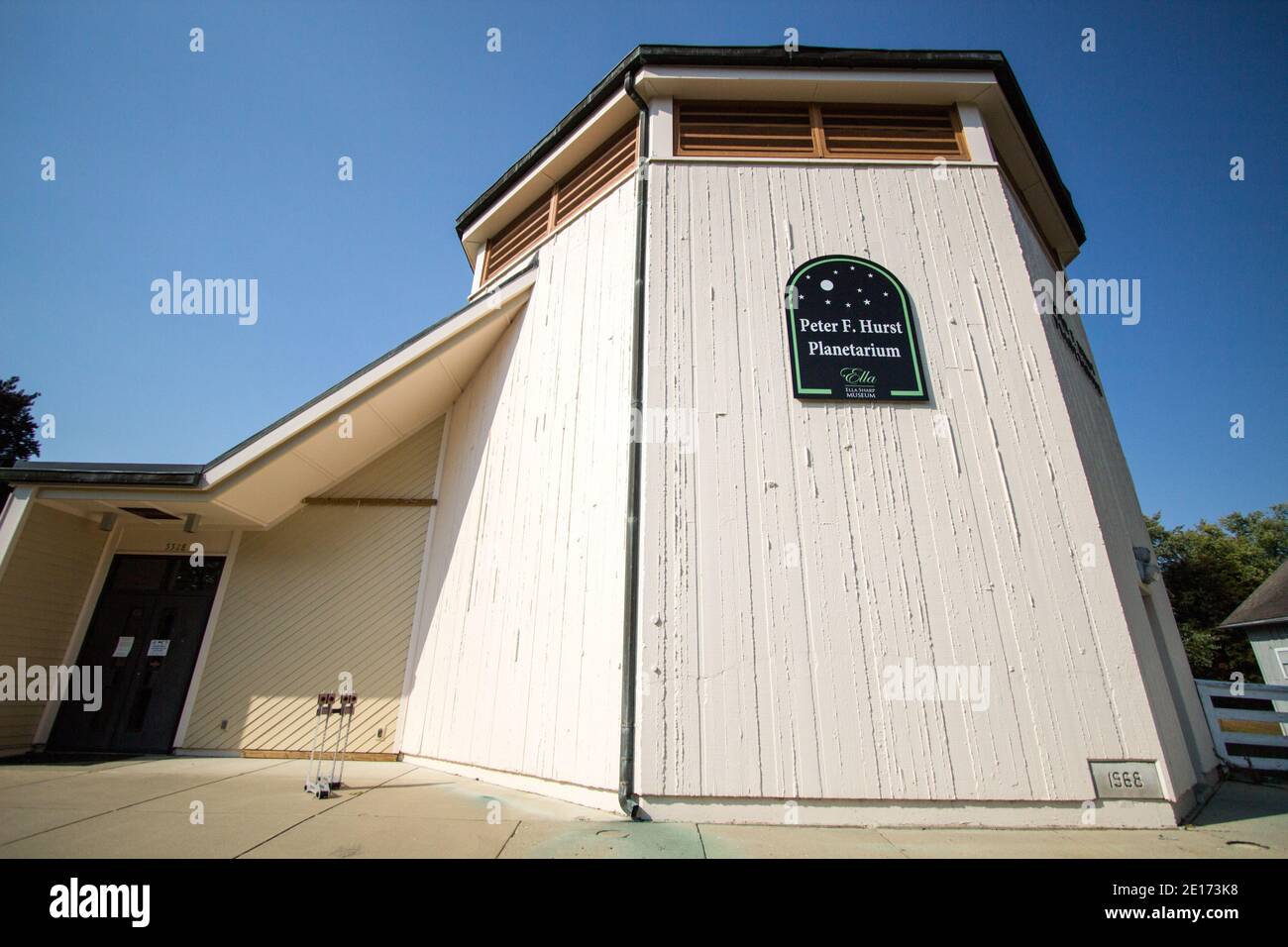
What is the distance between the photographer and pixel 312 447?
23.5ft

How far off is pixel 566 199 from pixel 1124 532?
9188mm

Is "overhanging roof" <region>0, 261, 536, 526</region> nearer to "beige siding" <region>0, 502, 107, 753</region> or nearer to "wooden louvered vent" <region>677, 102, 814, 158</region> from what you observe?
"beige siding" <region>0, 502, 107, 753</region>

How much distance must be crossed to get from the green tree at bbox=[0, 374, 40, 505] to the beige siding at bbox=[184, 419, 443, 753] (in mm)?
22655

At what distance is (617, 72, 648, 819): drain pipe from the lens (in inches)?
175

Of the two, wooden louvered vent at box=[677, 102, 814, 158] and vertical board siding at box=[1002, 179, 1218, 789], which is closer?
vertical board siding at box=[1002, 179, 1218, 789]

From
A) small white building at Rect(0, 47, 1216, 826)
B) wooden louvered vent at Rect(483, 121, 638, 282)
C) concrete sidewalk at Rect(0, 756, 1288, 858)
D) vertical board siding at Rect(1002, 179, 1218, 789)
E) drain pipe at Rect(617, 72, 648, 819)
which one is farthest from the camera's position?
wooden louvered vent at Rect(483, 121, 638, 282)

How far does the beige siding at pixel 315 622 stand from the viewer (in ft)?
23.9

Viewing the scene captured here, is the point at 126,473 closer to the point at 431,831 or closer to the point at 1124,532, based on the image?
the point at 431,831

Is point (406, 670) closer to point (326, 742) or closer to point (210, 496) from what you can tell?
point (326, 742)

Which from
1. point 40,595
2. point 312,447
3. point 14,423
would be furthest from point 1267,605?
point 14,423

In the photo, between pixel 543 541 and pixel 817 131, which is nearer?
pixel 543 541

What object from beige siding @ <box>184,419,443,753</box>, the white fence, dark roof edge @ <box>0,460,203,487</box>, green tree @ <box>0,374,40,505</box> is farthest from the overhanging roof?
green tree @ <box>0,374,40,505</box>

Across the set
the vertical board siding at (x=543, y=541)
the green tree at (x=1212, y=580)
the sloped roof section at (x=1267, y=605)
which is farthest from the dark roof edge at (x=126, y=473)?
the green tree at (x=1212, y=580)

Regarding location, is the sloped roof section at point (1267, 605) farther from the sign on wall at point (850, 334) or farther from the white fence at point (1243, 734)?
the sign on wall at point (850, 334)
